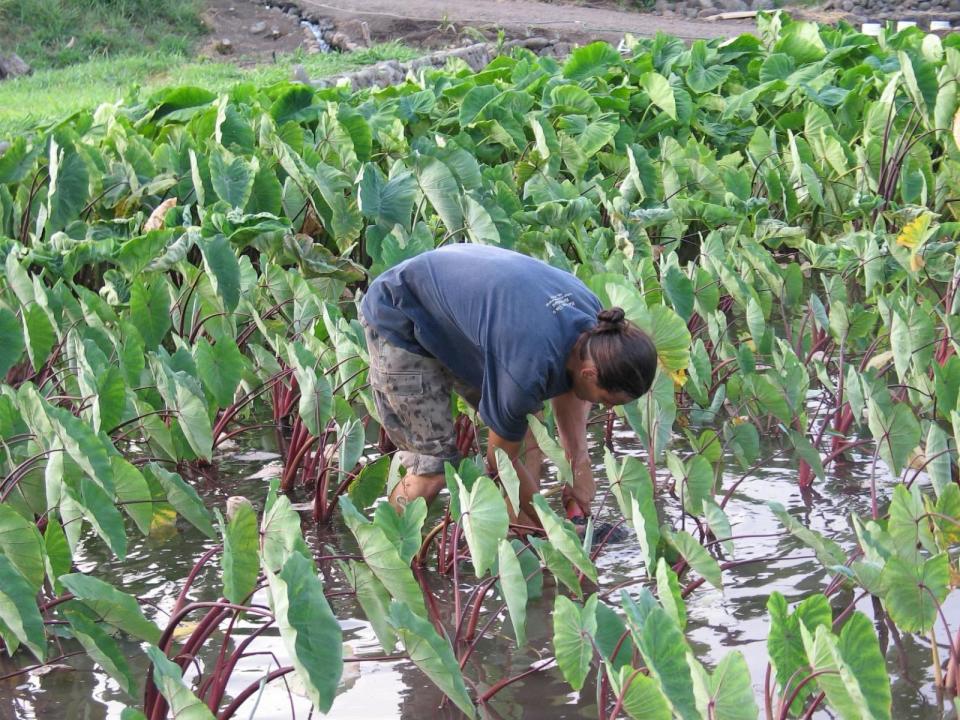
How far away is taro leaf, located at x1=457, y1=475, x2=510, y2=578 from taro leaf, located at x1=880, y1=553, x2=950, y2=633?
1.96 feet

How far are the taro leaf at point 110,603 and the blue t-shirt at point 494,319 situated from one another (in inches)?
30.2

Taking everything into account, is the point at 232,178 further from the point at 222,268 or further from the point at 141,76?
the point at 141,76

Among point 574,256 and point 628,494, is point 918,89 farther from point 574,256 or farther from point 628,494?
point 628,494

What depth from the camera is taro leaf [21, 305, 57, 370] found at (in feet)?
9.21

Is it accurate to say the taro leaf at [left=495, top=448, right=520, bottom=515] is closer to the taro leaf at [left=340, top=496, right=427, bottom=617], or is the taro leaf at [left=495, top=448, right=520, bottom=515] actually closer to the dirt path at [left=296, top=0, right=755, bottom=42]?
the taro leaf at [left=340, top=496, right=427, bottom=617]

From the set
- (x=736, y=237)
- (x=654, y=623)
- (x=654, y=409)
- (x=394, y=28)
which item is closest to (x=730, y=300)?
(x=736, y=237)

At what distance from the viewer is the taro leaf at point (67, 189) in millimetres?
3881

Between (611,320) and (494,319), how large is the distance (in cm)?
23

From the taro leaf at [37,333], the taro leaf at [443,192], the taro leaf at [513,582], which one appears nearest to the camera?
the taro leaf at [513,582]

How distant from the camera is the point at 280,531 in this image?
1890 mm

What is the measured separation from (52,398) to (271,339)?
0.75 metres

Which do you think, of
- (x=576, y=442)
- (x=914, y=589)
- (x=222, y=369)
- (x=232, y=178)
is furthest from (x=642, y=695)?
(x=232, y=178)

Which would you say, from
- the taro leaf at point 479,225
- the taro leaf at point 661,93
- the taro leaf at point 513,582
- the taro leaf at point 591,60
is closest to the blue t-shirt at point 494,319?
the taro leaf at point 513,582

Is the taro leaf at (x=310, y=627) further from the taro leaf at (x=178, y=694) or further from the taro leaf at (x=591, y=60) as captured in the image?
the taro leaf at (x=591, y=60)
